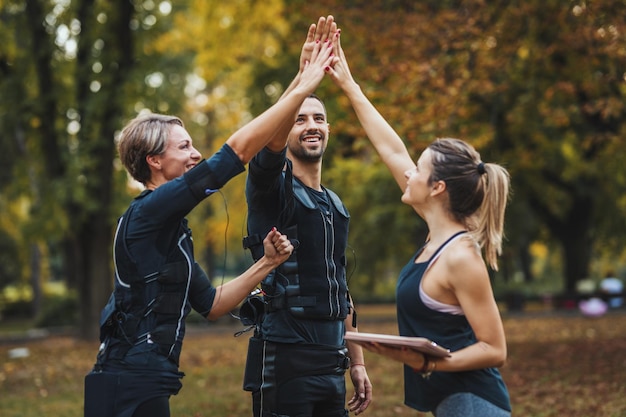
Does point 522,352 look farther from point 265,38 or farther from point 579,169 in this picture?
point 265,38

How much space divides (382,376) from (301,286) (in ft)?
28.5

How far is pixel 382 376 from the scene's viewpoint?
12.9 metres

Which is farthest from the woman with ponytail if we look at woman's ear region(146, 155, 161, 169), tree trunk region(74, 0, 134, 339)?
tree trunk region(74, 0, 134, 339)

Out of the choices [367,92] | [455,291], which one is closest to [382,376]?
[367,92]

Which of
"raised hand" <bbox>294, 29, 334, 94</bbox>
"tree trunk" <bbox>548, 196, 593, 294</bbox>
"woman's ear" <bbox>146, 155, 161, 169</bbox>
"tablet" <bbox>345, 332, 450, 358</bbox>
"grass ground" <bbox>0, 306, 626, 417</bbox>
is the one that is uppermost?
"raised hand" <bbox>294, 29, 334, 94</bbox>

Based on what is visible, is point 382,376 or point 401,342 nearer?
point 401,342

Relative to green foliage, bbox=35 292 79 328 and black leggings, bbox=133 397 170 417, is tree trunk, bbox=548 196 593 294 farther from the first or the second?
black leggings, bbox=133 397 170 417

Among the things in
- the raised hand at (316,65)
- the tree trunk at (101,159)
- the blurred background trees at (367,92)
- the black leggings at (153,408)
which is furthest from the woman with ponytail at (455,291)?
the tree trunk at (101,159)

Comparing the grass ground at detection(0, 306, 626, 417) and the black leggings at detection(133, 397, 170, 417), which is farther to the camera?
the grass ground at detection(0, 306, 626, 417)

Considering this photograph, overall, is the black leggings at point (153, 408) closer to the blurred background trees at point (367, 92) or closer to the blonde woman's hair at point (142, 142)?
the blonde woman's hair at point (142, 142)

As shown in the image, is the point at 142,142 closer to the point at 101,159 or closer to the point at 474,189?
the point at 474,189

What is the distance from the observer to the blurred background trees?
1355cm

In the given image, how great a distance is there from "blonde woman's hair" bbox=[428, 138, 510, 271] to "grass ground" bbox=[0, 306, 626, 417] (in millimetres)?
5995

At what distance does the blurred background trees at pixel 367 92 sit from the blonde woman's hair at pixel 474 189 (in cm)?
596
